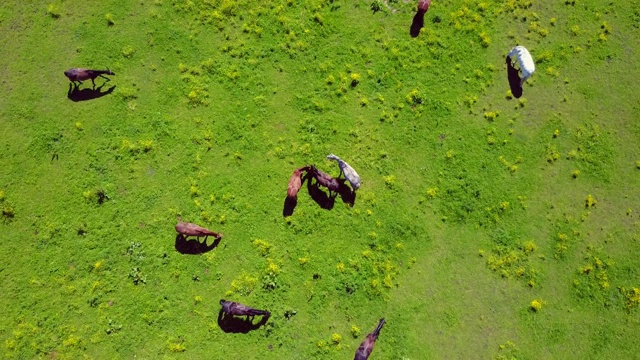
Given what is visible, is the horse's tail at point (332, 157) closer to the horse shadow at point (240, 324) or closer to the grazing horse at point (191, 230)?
the grazing horse at point (191, 230)

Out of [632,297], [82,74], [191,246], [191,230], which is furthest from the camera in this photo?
[82,74]

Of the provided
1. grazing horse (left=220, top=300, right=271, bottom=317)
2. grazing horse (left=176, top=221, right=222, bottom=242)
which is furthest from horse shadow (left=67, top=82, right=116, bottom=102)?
grazing horse (left=220, top=300, right=271, bottom=317)

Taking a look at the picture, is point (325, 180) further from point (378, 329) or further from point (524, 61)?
point (524, 61)

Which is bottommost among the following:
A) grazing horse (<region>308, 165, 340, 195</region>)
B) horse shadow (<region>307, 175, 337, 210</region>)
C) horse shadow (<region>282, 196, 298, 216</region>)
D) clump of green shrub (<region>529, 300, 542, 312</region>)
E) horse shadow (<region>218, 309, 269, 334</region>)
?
horse shadow (<region>218, 309, 269, 334</region>)

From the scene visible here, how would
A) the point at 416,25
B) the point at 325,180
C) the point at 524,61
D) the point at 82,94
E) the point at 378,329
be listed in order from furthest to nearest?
1. the point at 416,25
2. the point at 524,61
3. the point at 82,94
4. the point at 325,180
5. the point at 378,329

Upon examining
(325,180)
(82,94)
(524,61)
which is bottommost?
(325,180)

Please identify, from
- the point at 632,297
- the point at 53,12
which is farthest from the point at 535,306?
the point at 53,12

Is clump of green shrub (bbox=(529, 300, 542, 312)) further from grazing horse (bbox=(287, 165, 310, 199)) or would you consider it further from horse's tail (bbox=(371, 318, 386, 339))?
grazing horse (bbox=(287, 165, 310, 199))

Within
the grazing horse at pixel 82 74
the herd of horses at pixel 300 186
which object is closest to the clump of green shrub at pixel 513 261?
the herd of horses at pixel 300 186
